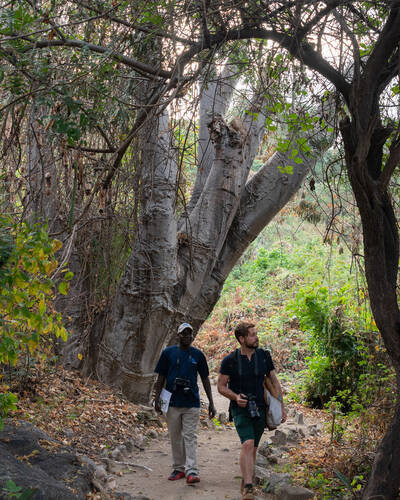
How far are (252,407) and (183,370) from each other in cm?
94

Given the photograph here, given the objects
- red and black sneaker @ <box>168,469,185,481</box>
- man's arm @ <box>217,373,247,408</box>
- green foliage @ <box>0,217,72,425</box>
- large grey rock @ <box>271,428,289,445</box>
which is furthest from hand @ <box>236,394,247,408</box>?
large grey rock @ <box>271,428,289,445</box>

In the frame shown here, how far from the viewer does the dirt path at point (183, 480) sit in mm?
5730

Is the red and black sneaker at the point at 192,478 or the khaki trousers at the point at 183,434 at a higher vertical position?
the khaki trousers at the point at 183,434

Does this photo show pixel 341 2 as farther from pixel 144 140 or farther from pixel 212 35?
pixel 144 140

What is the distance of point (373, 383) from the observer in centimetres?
678

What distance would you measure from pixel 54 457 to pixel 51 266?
1.98m

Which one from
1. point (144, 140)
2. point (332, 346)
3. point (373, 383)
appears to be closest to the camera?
point (144, 140)

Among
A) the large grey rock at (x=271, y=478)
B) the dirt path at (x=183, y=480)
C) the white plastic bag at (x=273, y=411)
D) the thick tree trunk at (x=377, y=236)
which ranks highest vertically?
the thick tree trunk at (x=377, y=236)

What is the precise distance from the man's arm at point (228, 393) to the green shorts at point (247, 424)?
0.36ft

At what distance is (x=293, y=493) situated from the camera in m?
5.34

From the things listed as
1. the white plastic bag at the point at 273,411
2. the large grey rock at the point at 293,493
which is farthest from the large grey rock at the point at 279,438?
the large grey rock at the point at 293,493

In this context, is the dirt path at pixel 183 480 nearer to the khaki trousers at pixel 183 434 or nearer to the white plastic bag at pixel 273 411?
the khaki trousers at pixel 183 434

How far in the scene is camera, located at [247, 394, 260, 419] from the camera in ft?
18.6

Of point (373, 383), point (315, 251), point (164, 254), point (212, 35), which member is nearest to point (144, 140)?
point (212, 35)
